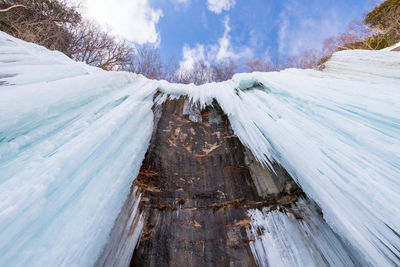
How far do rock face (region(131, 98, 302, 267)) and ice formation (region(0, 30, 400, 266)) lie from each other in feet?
0.48

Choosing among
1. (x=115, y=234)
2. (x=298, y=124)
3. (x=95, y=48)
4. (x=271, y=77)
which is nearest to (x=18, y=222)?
(x=115, y=234)

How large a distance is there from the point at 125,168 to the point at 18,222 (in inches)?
26.4

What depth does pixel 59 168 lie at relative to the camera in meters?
0.96

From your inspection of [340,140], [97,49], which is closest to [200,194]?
[340,140]

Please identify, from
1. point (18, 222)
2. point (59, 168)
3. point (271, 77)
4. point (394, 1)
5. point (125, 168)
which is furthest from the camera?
point (394, 1)

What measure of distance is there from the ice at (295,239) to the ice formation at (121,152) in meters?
0.02

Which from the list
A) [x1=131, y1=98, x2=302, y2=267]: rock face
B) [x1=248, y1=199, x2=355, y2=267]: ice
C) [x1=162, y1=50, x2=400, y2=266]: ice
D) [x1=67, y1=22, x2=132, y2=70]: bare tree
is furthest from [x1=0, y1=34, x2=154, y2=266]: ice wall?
[x1=67, y1=22, x2=132, y2=70]: bare tree

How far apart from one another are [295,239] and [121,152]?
4.62 ft

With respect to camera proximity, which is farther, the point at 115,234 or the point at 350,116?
the point at 350,116

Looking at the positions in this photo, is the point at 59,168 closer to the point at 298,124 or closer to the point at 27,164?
the point at 27,164

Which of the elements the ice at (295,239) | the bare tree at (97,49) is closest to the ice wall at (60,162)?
the ice at (295,239)

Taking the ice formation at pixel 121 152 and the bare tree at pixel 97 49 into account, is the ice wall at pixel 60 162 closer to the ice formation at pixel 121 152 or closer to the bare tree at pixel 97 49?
the ice formation at pixel 121 152

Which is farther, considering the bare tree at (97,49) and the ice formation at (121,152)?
the bare tree at (97,49)

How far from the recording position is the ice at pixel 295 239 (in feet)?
3.50
